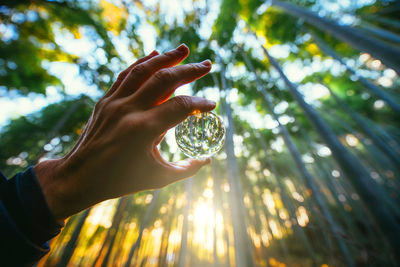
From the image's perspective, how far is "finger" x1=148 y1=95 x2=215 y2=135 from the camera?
0.70 m

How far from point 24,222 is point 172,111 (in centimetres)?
85

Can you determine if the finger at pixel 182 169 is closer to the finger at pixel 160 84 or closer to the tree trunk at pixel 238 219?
the finger at pixel 160 84

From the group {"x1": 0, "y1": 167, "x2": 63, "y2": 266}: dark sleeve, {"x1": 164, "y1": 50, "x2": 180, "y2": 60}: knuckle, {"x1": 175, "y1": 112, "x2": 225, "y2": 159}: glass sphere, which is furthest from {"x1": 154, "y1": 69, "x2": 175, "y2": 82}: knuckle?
{"x1": 0, "y1": 167, "x2": 63, "y2": 266}: dark sleeve

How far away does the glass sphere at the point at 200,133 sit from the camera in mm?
1137

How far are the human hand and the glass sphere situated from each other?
13.7 inches

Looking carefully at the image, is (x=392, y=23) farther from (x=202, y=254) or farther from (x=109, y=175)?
(x=202, y=254)

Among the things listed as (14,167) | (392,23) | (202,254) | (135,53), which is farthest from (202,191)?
(202,254)

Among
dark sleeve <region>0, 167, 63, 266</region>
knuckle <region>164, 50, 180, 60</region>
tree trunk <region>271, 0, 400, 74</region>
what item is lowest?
dark sleeve <region>0, 167, 63, 266</region>

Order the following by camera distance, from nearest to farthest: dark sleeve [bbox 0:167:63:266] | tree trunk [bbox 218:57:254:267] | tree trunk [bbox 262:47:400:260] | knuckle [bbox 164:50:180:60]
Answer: dark sleeve [bbox 0:167:63:266] → knuckle [bbox 164:50:180:60] → tree trunk [bbox 262:47:400:260] → tree trunk [bbox 218:57:254:267]

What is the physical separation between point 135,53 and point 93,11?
1.98 metres

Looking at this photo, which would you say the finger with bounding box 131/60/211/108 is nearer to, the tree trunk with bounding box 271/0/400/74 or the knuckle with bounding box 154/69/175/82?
the knuckle with bounding box 154/69/175/82

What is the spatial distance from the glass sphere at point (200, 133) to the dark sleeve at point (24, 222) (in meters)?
0.81

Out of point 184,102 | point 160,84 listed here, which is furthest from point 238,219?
point 160,84

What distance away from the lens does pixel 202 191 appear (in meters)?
10.6
